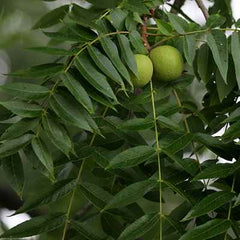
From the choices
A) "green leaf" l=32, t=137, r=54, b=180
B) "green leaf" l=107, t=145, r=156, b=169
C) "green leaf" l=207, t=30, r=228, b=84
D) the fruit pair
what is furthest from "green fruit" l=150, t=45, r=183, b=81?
"green leaf" l=32, t=137, r=54, b=180

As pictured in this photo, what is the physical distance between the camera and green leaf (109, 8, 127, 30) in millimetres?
1553

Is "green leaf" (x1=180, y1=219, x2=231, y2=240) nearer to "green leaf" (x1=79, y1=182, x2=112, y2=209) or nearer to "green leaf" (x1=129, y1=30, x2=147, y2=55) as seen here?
"green leaf" (x1=79, y1=182, x2=112, y2=209)

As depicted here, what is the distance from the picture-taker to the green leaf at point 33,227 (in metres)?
1.49

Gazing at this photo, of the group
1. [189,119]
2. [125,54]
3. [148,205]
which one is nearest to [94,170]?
[189,119]

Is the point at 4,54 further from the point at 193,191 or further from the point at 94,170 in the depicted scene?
the point at 193,191

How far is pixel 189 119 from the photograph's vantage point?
1.76 metres

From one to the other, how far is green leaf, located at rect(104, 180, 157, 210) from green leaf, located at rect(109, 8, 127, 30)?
36 cm

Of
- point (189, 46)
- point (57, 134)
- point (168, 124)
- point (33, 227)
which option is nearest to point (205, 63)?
point (189, 46)

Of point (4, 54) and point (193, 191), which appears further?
point (4, 54)

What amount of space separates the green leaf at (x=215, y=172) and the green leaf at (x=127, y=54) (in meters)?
0.26

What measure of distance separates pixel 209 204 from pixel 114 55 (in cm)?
38

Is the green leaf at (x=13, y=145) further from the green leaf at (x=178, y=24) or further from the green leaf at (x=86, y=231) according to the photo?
the green leaf at (x=178, y=24)

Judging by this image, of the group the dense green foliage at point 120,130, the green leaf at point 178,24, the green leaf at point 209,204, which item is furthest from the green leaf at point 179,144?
the green leaf at point 178,24

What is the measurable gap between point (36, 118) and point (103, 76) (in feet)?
0.55
